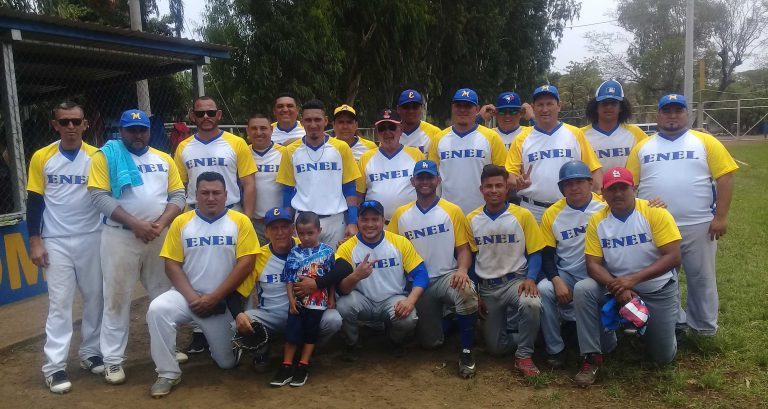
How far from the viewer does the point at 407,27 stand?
18188 mm

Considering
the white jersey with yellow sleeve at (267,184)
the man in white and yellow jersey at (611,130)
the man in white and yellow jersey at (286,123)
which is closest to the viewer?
the man in white and yellow jersey at (611,130)

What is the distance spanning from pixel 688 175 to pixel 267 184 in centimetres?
361

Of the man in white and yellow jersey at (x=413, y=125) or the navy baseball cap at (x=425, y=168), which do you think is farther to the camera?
the man in white and yellow jersey at (x=413, y=125)

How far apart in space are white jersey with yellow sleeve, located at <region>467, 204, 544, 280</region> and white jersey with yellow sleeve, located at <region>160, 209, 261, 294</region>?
1.79m

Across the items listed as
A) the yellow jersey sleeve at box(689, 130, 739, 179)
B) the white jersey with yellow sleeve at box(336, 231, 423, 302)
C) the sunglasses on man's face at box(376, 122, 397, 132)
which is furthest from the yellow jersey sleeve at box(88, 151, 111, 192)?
the yellow jersey sleeve at box(689, 130, 739, 179)

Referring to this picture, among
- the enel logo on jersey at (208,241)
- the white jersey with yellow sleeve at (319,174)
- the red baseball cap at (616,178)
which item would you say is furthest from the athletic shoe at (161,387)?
the red baseball cap at (616,178)

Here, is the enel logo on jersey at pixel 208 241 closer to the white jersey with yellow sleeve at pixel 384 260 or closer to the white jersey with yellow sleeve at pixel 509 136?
the white jersey with yellow sleeve at pixel 384 260

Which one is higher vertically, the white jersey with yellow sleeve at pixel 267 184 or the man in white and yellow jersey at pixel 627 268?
the white jersey with yellow sleeve at pixel 267 184

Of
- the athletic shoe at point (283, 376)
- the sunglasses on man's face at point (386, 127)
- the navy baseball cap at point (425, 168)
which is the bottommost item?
the athletic shoe at point (283, 376)

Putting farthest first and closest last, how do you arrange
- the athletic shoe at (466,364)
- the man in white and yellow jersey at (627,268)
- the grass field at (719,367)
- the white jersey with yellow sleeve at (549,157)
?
the white jersey with yellow sleeve at (549,157)
the athletic shoe at (466,364)
the man in white and yellow jersey at (627,268)
the grass field at (719,367)

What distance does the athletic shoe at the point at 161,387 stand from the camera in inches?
168

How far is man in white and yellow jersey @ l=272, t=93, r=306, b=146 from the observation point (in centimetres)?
609

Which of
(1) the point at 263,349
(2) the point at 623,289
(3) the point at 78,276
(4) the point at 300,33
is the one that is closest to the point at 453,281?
(2) the point at 623,289

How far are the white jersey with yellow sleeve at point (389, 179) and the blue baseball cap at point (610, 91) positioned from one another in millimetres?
1714
